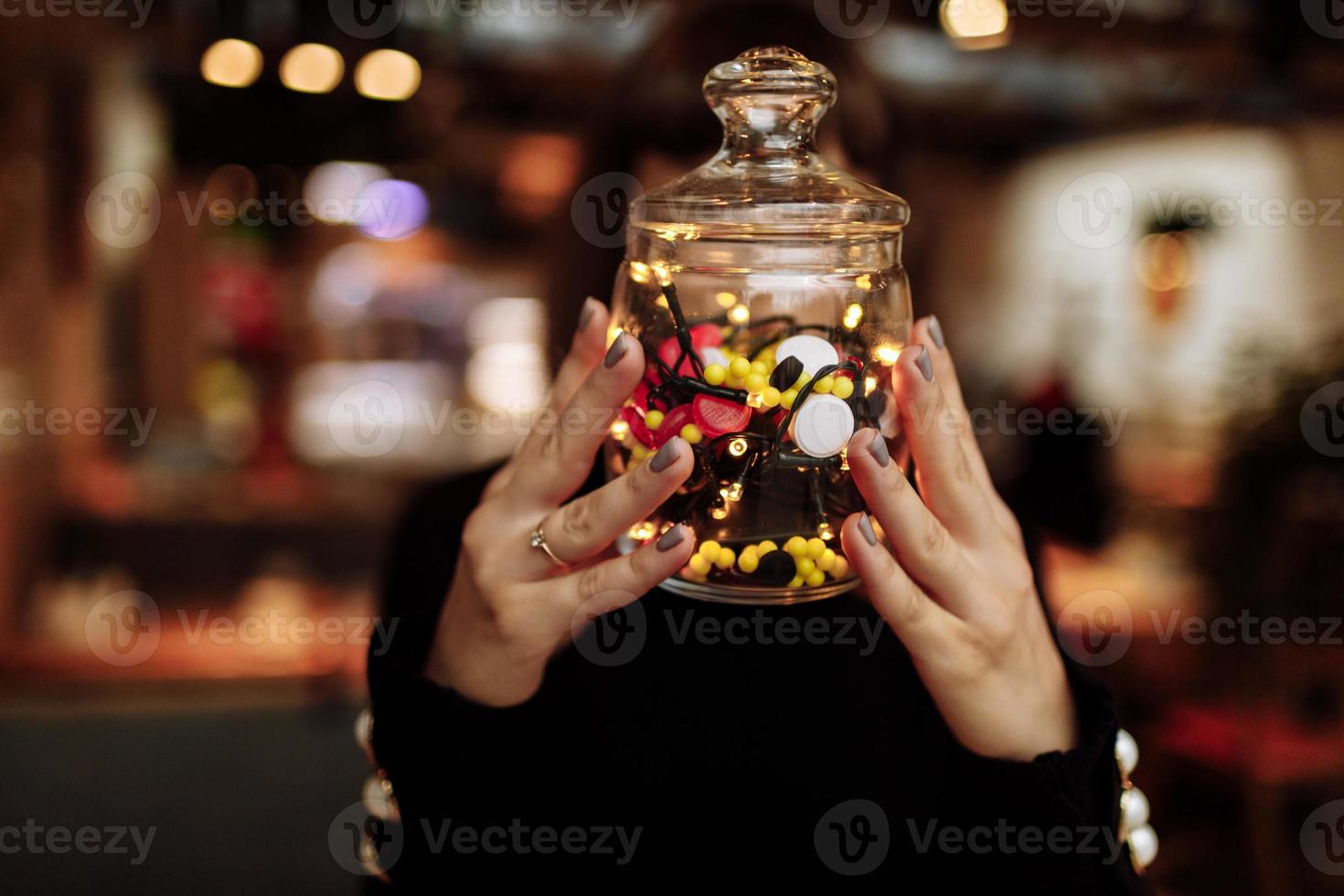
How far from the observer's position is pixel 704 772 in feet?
3.28

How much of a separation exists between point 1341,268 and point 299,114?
A: 12.6 ft

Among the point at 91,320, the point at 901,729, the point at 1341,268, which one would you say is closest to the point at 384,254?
the point at 91,320

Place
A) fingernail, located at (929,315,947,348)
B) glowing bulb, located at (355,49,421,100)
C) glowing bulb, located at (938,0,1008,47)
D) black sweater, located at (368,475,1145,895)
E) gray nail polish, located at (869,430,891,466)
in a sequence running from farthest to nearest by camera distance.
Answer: glowing bulb, located at (355,49,421,100) → glowing bulb, located at (938,0,1008,47) → black sweater, located at (368,475,1145,895) → fingernail, located at (929,315,947,348) → gray nail polish, located at (869,430,891,466)

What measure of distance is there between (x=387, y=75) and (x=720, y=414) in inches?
89.1

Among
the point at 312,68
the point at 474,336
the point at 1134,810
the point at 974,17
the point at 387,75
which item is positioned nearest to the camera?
the point at 1134,810

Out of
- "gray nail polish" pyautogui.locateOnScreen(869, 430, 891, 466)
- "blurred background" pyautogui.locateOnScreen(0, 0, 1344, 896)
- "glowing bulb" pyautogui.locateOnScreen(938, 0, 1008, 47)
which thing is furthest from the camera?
"glowing bulb" pyautogui.locateOnScreen(938, 0, 1008, 47)

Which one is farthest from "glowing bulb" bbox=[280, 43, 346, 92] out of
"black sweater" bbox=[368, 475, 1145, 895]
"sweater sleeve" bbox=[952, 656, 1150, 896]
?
"sweater sleeve" bbox=[952, 656, 1150, 896]

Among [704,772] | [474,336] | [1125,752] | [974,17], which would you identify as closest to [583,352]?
[704,772]

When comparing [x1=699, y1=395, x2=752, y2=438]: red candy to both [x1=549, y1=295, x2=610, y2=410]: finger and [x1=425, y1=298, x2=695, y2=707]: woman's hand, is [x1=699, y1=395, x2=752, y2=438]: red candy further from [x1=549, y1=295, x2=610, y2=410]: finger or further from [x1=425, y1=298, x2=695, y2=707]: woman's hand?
[x1=549, y1=295, x2=610, y2=410]: finger

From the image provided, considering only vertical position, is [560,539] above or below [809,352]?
below

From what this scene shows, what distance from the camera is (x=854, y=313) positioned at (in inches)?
26.2

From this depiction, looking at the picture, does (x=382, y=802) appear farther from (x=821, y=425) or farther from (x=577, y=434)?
(x=821, y=425)

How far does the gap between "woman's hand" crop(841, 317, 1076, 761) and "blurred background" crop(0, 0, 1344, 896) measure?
43 centimetres

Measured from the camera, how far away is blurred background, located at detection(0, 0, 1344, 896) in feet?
6.93
